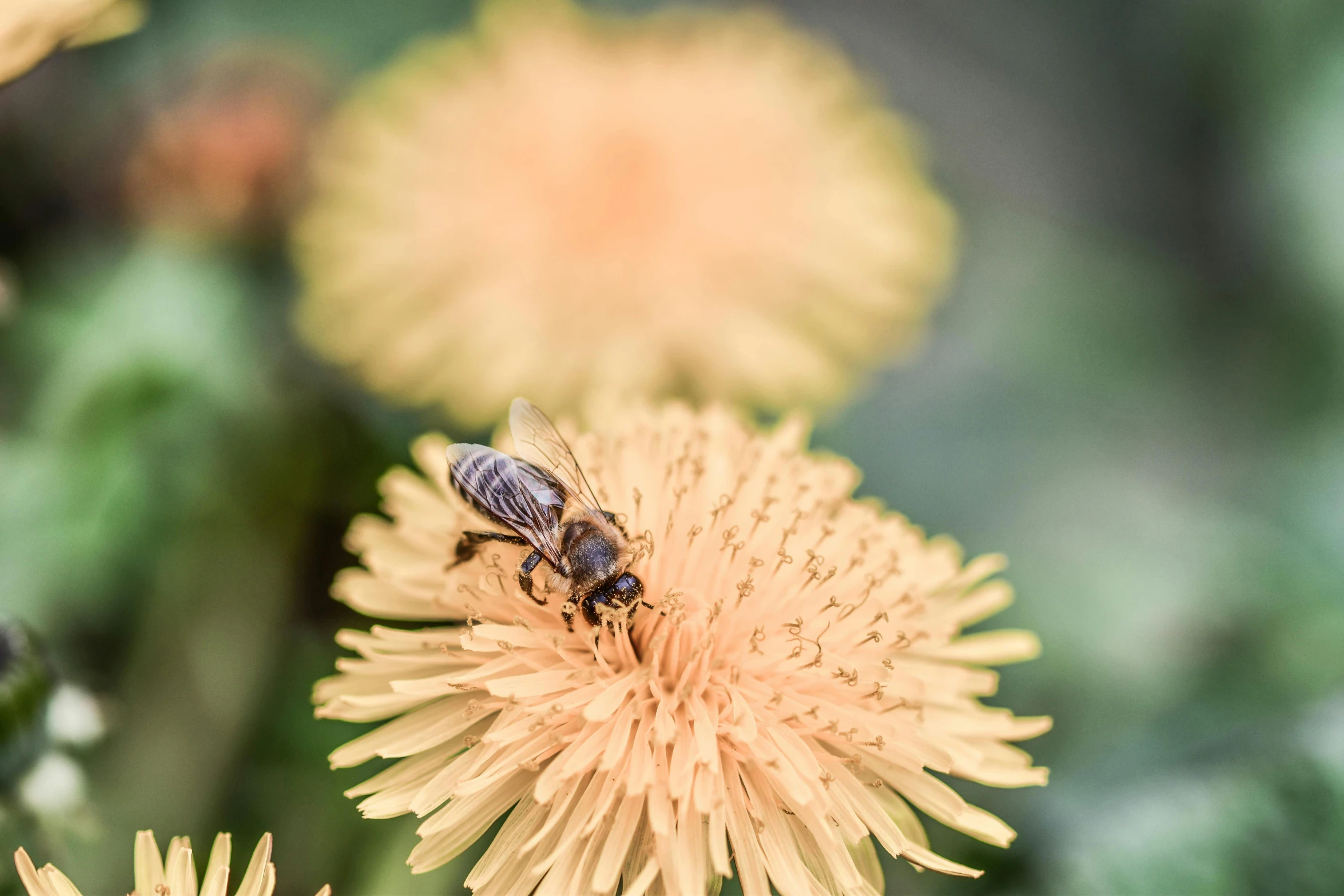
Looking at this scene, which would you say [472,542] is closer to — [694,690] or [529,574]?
[529,574]

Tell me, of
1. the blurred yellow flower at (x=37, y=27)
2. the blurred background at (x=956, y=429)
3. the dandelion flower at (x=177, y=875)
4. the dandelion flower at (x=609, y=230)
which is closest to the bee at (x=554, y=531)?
the dandelion flower at (x=177, y=875)

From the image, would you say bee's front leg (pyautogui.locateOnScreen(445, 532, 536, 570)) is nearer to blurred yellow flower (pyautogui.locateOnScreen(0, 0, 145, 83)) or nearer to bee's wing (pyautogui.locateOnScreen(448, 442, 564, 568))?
bee's wing (pyautogui.locateOnScreen(448, 442, 564, 568))

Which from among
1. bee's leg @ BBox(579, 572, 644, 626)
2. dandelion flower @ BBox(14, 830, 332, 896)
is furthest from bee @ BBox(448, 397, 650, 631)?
dandelion flower @ BBox(14, 830, 332, 896)

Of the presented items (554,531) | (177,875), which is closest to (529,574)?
(554,531)

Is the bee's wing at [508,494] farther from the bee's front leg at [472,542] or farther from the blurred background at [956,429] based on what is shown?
the blurred background at [956,429]

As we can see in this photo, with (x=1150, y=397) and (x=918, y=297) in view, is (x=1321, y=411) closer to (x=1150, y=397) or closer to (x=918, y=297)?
(x=1150, y=397)

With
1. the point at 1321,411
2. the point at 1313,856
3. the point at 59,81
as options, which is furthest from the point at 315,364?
the point at 1321,411
